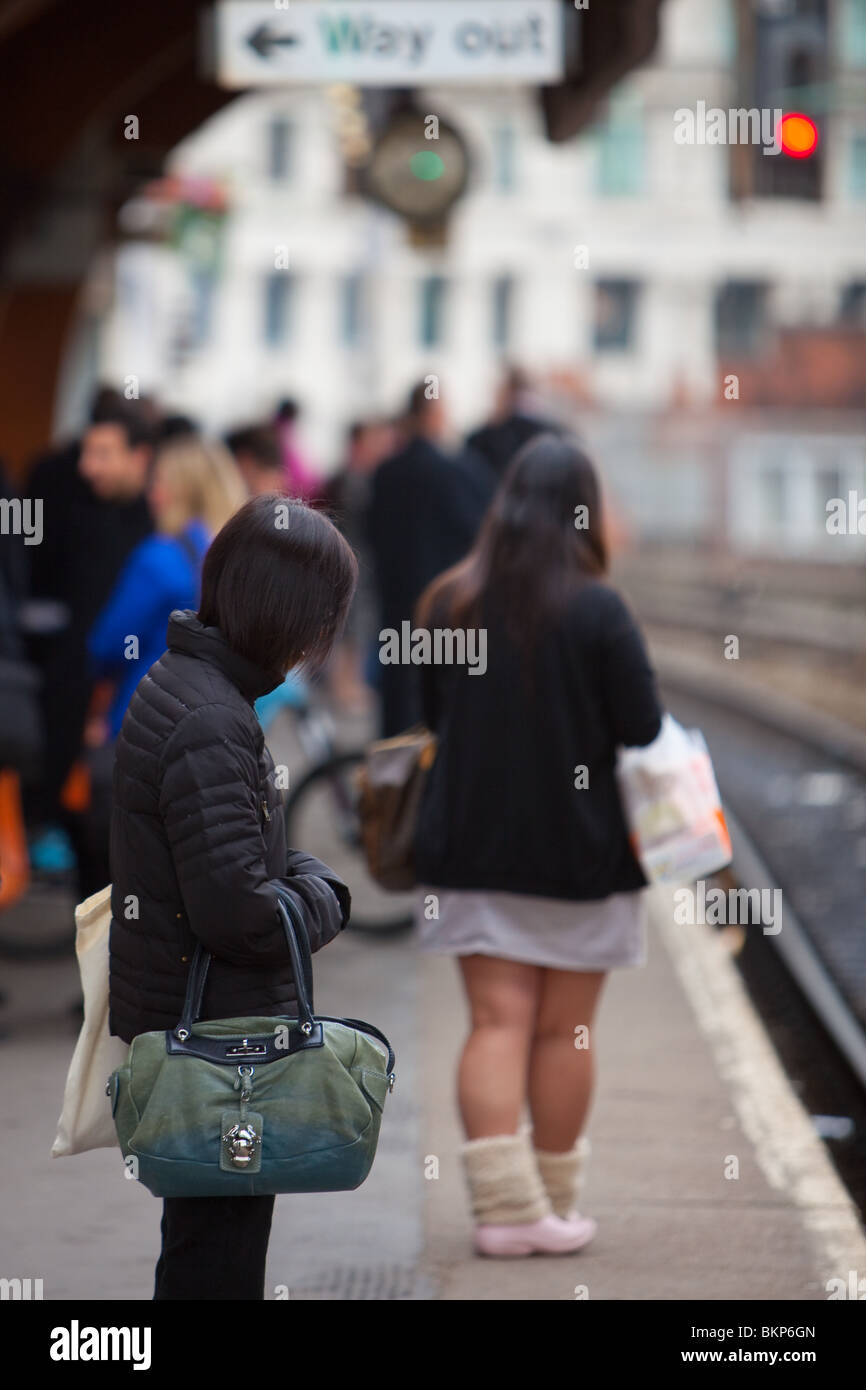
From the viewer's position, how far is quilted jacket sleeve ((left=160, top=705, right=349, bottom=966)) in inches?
129

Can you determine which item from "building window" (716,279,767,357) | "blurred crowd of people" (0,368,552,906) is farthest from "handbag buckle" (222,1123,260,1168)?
"building window" (716,279,767,357)

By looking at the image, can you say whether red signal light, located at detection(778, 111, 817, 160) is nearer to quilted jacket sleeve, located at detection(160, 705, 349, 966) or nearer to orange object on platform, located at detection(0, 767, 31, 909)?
orange object on platform, located at detection(0, 767, 31, 909)

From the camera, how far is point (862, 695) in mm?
20500

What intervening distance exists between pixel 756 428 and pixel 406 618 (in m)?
38.5

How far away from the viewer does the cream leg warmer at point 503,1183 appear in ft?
16.3

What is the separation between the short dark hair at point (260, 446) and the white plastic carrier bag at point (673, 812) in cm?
372

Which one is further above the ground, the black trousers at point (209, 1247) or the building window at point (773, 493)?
the black trousers at point (209, 1247)

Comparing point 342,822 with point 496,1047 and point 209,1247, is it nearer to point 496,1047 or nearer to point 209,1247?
point 496,1047

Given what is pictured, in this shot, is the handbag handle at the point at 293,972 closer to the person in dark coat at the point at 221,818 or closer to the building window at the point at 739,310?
the person in dark coat at the point at 221,818

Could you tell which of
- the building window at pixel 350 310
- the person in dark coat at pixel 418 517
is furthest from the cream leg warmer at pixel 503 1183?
Result: the building window at pixel 350 310

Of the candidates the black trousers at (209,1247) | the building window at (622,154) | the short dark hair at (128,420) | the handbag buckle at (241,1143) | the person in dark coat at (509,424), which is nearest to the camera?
the handbag buckle at (241,1143)

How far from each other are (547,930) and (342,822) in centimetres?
378
